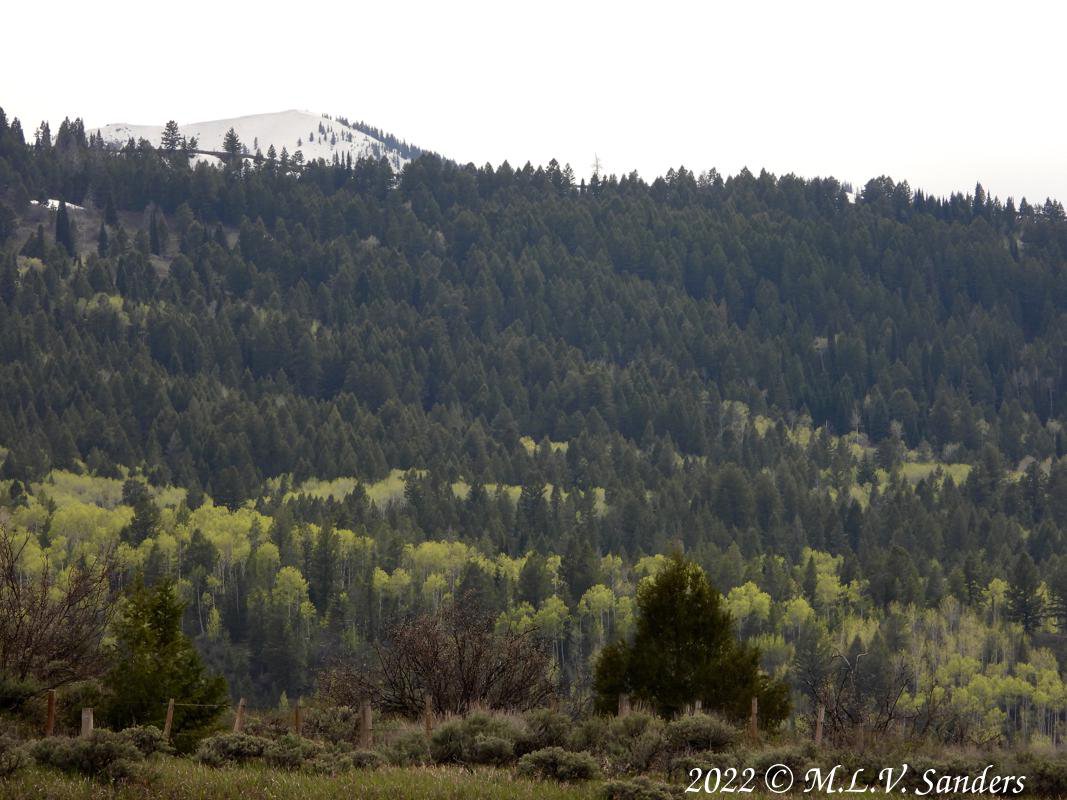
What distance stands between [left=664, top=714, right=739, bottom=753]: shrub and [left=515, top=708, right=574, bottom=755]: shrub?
7.86 feet

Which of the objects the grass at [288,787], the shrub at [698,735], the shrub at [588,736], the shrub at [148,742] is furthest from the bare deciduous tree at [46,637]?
the shrub at [698,735]

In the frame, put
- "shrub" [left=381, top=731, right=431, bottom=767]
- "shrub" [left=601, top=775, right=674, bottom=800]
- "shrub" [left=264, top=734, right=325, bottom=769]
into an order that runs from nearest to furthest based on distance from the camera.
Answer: "shrub" [left=601, top=775, right=674, bottom=800], "shrub" [left=264, top=734, right=325, bottom=769], "shrub" [left=381, top=731, right=431, bottom=767]

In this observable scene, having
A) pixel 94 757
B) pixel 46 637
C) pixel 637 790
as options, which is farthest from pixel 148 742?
pixel 46 637

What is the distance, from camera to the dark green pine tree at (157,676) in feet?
120

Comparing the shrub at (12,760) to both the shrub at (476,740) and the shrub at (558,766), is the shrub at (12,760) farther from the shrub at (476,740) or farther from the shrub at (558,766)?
the shrub at (558,766)

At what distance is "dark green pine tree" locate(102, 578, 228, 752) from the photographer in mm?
36500

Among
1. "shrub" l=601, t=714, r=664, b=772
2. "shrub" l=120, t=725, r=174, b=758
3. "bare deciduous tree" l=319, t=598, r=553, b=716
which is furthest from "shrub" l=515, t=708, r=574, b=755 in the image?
"bare deciduous tree" l=319, t=598, r=553, b=716

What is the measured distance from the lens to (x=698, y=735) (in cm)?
2958

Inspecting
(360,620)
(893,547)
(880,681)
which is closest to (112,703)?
(880,681)

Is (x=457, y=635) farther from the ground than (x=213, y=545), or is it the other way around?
A: (x=457, y=635)

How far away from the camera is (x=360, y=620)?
15162 centimetres

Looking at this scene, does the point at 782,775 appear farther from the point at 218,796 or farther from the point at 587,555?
the point at 587,555

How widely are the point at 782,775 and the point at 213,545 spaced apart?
140m

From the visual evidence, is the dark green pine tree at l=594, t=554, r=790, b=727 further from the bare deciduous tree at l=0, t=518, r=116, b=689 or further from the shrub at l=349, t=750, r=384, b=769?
the bare deciduous tree at l=0, t=518, r=116, b=689
